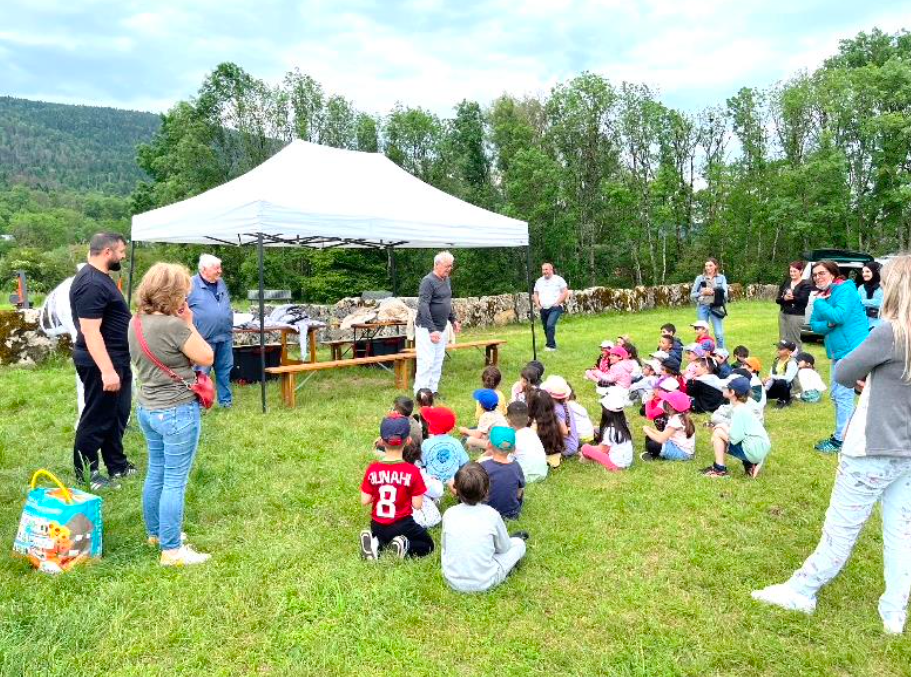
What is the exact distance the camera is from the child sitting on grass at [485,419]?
4.65 m

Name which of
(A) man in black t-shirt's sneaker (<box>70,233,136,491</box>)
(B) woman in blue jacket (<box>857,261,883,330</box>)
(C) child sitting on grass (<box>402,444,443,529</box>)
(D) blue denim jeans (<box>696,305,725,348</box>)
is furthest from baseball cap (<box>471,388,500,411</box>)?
(B) woman in blue jacket (<box>857,261,883,330</box>)

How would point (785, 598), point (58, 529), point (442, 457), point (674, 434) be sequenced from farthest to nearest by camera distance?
1. point (674, 434)
2. point (442, 457)
3. point (58, 529)
4. point (785, 598)

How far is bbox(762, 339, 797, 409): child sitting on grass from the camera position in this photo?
664 cm

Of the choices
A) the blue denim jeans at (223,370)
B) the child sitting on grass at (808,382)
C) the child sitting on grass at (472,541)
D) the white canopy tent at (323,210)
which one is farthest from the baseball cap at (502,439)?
the child sitting on grass at (808,382)

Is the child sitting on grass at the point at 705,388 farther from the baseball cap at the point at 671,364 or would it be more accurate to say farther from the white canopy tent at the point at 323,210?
the white canopy tent at the point at 323,210

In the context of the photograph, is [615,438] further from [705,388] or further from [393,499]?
[393,499]

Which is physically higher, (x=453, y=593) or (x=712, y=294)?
(x=712, y=294)

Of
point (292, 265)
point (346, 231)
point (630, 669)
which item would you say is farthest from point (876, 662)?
point (292, 265)

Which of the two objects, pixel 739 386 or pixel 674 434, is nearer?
pixel 739 386

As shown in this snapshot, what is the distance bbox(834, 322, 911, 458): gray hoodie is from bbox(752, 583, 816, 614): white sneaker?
2.60 ft

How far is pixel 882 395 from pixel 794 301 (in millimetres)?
5146

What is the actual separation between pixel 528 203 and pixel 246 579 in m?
22.2

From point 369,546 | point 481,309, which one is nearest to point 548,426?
point 369,546

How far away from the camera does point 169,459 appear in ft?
9.90
